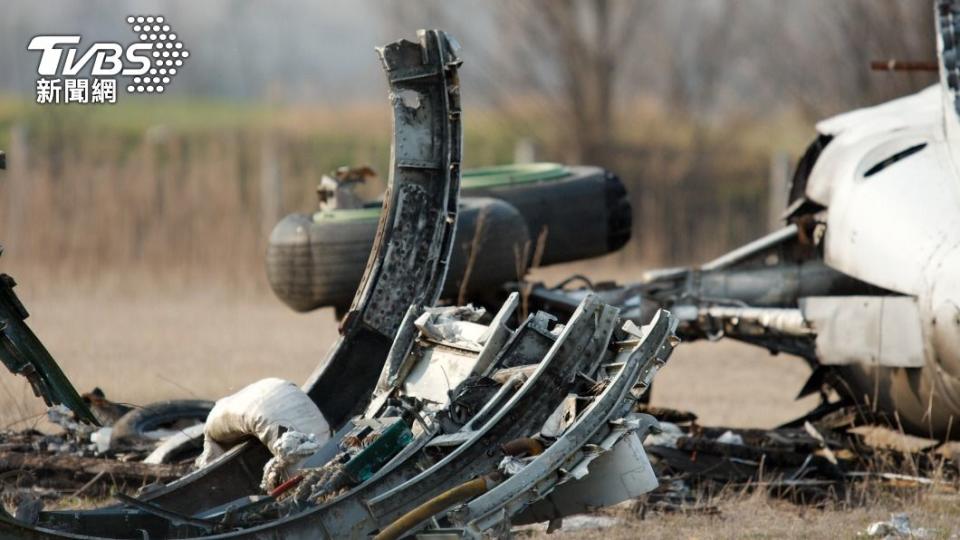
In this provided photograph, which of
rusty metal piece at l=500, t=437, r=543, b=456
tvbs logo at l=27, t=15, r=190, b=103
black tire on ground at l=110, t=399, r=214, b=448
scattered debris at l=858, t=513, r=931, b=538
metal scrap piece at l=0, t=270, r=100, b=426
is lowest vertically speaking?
scattered debris at l=858, t=513, r=931, b=538

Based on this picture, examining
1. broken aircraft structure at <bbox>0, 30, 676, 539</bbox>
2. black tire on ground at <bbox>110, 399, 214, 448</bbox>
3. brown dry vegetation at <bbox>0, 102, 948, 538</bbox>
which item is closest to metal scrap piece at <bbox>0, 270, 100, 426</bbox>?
broken aircraft structure at <bbox>0, 30, 676, 539</bbox>

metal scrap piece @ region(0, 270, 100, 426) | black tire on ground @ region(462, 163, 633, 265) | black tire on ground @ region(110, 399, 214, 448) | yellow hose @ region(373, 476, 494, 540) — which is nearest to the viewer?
yellow hose @ region(373, 476, 494, 540)

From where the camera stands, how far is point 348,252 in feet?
31.0

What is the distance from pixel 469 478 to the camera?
5512 millimetres

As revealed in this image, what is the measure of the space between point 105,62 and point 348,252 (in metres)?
3.55

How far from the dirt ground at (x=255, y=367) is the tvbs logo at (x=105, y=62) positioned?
2235mm

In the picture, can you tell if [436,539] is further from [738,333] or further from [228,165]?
[228,165]

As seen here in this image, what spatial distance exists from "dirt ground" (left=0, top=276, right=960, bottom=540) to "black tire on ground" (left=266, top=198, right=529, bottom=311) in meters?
1.08

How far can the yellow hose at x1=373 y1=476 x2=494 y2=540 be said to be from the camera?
5.02 m

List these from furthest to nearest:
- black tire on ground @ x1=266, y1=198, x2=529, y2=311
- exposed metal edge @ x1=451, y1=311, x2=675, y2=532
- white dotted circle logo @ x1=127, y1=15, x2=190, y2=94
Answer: white dotted circle logo @ x1=127, y1=15, x2=190, y2=94 < black tire on ground @ x1=266, y1=198, x2=529, y2=311 < exposed metal edge @ x1=451, y1=311, x2=675, y2=532

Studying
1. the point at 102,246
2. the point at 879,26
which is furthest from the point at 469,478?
the point at 879,26

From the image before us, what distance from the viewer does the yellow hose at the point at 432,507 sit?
16.5 feet

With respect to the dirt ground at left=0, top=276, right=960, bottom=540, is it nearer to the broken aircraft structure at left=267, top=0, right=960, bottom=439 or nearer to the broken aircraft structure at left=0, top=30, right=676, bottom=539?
the broken aircraft structure at left=267, top=0, right=960, bottom=439

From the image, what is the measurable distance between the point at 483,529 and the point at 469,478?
0.40m
